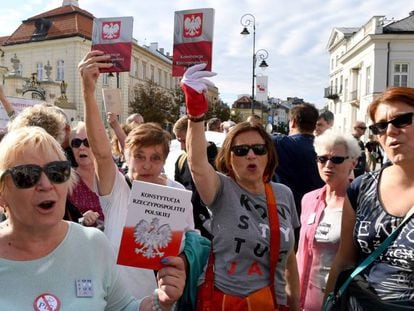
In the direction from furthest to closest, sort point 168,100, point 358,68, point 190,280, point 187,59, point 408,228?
point 358,68 → point 168,100 → point 187,59 → point 190,280 → point 408,228

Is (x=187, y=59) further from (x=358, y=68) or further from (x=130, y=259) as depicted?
(x=358, y=68)

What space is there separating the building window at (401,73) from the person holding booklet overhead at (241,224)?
38.8 metres

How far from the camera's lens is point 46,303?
5.07 ft

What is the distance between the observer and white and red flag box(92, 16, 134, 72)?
363 centimetres

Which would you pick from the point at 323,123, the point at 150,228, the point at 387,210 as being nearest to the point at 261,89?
the point at 323,123

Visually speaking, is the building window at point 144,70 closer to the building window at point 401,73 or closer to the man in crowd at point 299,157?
the building window at point 401,73

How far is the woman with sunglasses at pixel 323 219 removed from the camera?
9.31ft

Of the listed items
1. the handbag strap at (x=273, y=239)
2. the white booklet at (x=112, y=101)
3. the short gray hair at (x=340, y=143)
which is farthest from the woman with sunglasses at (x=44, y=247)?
the white booklet at (x=112, y=101)

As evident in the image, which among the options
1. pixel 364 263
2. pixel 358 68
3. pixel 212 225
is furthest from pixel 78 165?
pixel 358 68

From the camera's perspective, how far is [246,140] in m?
2.63

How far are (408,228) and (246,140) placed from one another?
108cm

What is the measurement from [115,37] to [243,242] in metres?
2.26

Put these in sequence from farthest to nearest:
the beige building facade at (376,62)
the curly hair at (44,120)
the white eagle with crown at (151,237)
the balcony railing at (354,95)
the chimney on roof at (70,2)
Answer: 1. the chimney on roof at (70,2)
2. the balcony railing at (354,95)
3. the beige building facade at (376,62)
4. the curly hair at (44,120)
5. the white eagle with crown at (151,237)

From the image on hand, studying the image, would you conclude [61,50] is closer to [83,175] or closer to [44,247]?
[83,175]
